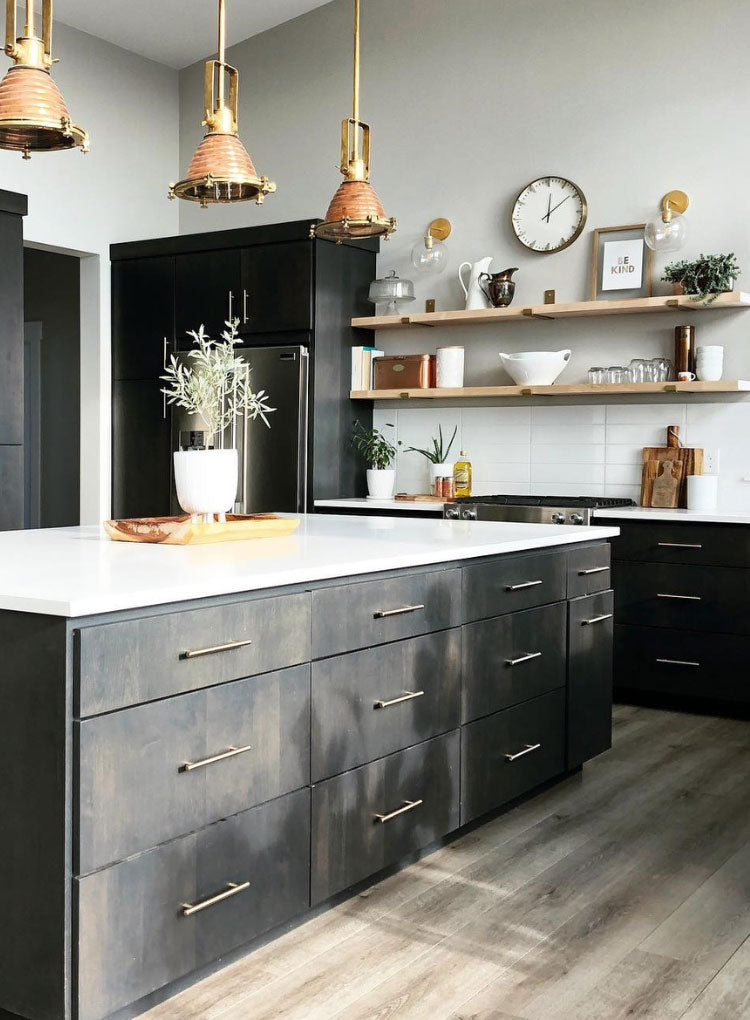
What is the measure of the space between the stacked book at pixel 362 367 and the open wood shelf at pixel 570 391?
2.8 inches

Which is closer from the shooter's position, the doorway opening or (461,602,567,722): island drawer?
(461,602,567,722): island drawer

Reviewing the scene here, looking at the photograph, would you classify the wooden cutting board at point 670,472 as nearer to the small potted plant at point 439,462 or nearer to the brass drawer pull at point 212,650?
the small potted plant at point 439,462

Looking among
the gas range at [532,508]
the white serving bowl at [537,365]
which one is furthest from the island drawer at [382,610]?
the white serving bowl at [537,365]

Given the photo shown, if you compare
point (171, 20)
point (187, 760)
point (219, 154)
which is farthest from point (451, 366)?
point (187, 760)

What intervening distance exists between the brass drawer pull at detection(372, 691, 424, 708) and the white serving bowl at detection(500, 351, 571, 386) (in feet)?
9.45

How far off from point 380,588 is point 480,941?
0.80m

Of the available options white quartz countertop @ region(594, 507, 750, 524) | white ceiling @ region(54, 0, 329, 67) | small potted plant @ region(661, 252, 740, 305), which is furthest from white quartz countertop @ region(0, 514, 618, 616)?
white ceiling @ region(54, 0, 329, 67)

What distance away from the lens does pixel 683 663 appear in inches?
180

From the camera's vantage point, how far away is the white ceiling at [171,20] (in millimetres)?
5902

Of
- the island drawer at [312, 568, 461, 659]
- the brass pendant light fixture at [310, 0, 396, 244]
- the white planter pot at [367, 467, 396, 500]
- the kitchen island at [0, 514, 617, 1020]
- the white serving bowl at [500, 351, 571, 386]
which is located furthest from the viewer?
the white planter pot at [367, 467, 396, 500]

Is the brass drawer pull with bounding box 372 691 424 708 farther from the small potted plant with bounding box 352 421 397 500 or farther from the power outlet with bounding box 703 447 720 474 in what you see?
the small potted plant with bounding box 352 421 397 500

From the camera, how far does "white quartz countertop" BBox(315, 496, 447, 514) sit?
5258mm

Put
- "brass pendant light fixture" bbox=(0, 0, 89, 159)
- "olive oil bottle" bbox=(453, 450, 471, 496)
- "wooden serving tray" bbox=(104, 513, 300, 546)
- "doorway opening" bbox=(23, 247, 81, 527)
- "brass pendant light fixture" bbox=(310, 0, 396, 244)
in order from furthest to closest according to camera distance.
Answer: "doorway opening" bbox=(23, 247, 81, 527) < "olive oil bottle" bbox=(453, 450, 471, 496) < "brass pendant light fixture" bbox=(310, 0, 396, 244) < "wooden serving tray" bbox=(104, 513, 300, 546) < "brass pendant light fixture" bbox=(0, 0, 89, 159)

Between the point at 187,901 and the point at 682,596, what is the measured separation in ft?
9.85
